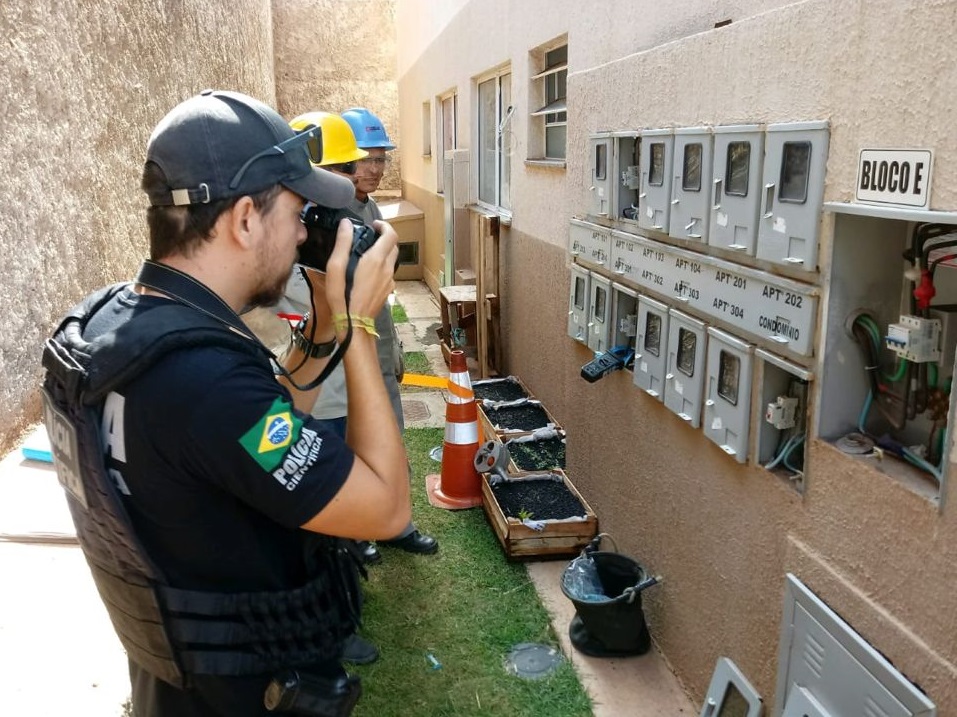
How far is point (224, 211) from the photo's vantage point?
1.45 metres

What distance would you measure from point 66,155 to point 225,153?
3855mm

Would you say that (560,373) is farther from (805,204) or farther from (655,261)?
(805,204)

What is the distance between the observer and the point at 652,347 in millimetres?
3195

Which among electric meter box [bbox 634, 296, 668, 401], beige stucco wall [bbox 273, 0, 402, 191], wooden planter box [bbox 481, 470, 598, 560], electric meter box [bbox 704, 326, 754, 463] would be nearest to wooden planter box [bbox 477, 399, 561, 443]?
wooden planter box [bbox 481, 470, 598, 560]

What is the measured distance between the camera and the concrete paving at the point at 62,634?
104 inches

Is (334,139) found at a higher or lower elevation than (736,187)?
higher

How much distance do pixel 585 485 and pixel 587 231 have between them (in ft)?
4.48

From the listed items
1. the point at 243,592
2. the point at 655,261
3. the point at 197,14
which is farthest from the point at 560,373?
the point at 197,14

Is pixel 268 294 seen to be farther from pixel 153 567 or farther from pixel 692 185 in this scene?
pixel 692 185

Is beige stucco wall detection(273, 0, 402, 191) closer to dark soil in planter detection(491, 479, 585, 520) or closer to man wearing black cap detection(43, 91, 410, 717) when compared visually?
dark soil in planter detection(491, 479, 585, 520)

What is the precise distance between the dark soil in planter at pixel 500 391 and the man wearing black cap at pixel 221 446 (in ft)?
14.9

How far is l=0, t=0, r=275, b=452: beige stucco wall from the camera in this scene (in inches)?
156

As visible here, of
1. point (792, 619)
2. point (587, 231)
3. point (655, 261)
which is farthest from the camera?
point (587, 231)

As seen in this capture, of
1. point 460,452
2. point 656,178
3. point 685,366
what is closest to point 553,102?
point 460,452
